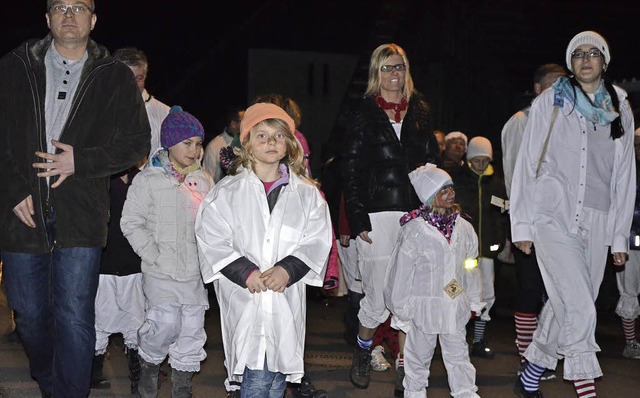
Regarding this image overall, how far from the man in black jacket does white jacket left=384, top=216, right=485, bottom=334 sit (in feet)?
6.93

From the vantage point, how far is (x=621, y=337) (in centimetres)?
1053

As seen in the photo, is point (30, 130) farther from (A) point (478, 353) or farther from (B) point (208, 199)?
(A) point (478, 353)

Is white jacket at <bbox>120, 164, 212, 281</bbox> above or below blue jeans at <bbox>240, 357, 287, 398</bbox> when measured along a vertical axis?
above

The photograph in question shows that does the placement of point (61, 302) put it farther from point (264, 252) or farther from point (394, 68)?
point (394, 68)

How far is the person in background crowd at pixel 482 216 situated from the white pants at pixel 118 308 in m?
3.20

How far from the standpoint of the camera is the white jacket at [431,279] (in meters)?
6.87

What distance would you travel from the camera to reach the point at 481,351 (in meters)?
9.20

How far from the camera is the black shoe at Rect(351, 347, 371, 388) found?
7656mm

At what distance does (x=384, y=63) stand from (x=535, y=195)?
1668 millimetres

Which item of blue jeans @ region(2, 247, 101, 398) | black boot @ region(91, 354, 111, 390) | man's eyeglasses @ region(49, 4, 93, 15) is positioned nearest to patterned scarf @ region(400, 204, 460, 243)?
blue jeans @ region(2, 247, 101, 398)

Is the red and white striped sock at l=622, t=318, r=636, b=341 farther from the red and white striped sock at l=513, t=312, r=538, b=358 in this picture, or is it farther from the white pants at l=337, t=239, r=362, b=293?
the white pants at l=337, t=239, r=362, b=293

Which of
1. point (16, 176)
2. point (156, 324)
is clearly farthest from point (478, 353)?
point (16, 176)

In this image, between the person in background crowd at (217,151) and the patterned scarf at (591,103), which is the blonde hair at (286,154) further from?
the person in background crowd at (217,151)

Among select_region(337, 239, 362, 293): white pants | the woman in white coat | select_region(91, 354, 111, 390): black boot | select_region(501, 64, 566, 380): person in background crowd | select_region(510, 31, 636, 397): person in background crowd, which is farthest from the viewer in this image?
select_region(337, 239, 362, 293): white pants
